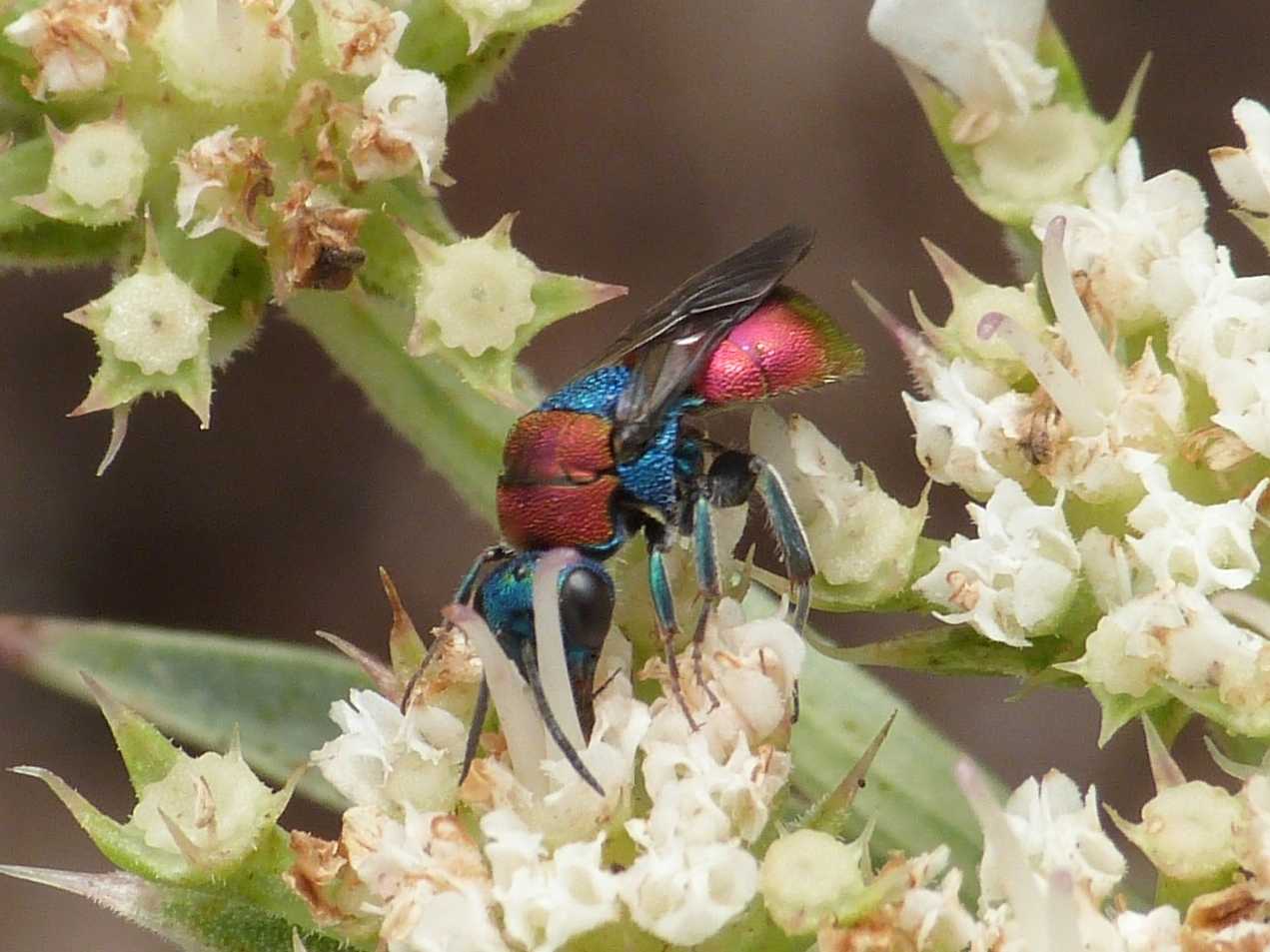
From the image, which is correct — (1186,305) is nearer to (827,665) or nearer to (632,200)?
(827,665)

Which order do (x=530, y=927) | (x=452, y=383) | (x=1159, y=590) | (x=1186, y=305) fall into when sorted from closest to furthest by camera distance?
1. (x=530, y=927)
2. (x=1159, y=590)
3. (x=1186, y=305)
4. (x=452, y=383)

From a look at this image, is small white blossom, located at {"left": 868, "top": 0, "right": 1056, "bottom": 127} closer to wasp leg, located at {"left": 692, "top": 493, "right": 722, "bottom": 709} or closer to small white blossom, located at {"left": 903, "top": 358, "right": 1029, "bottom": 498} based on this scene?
small white blossom, located at {"left": 903, "top": 358, "right": 1029, "bottom": 498}

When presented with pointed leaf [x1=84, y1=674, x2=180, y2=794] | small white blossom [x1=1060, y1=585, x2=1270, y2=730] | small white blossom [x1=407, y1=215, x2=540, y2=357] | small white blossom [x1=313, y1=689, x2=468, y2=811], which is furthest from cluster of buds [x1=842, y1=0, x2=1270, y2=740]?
pointed leaf [x1=84, y1=674, x2=180, y2=794]

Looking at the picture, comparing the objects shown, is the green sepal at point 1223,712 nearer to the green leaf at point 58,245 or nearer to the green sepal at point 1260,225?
the green sepal at point 1260,225

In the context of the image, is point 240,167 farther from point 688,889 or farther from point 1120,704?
point 1120,704

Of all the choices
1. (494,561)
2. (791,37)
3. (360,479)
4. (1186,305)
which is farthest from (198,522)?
(1186,305)
